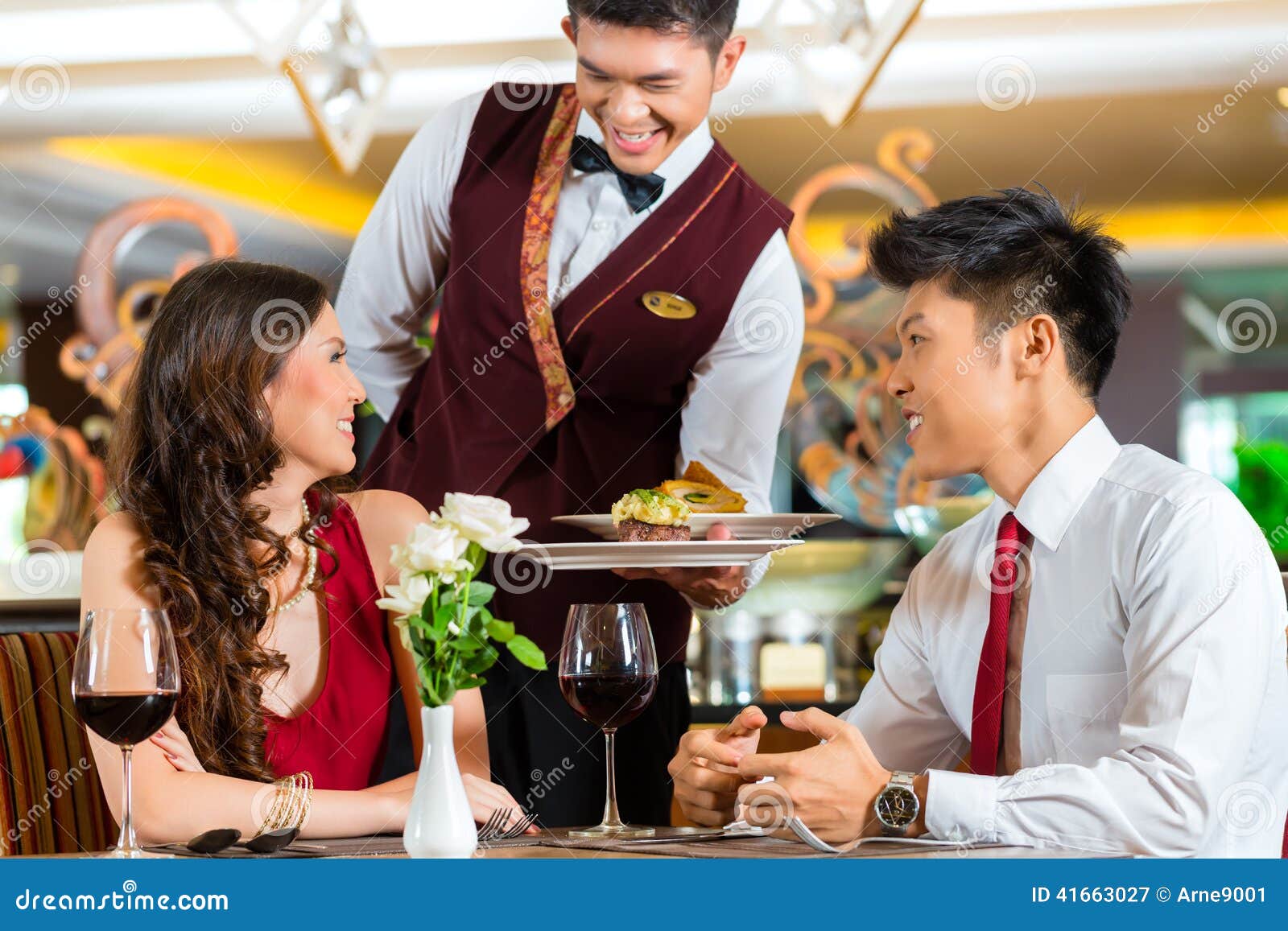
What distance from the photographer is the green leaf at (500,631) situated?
1.14 m

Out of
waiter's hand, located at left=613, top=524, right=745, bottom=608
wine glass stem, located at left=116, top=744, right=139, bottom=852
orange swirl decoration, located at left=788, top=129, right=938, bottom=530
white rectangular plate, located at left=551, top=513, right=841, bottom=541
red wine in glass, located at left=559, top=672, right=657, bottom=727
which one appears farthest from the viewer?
orange swirl decoration, located at left=788, top=129, right=938, bottom=530

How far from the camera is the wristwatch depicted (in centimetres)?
150

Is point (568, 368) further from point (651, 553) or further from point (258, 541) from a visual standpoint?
point (258, 541)

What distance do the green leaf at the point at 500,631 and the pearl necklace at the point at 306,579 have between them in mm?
870

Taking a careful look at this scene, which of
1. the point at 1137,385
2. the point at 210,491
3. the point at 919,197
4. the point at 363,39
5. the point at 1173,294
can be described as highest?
the point at 363,39

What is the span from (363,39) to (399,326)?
2.66 ft

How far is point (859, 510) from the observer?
128 inches

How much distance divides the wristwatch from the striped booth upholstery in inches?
42.1

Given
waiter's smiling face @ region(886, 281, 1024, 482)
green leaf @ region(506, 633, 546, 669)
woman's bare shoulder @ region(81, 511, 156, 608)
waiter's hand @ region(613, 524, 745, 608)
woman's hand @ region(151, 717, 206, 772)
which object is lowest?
woman's hand @ region(151, 717, 206, 772)

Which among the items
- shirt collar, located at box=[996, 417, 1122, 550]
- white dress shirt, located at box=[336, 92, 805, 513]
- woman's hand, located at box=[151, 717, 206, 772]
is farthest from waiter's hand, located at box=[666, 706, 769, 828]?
white dress shirt, located at box=[336, 92, 805, 513]

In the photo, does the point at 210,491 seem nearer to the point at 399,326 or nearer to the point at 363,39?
the point at 399,326

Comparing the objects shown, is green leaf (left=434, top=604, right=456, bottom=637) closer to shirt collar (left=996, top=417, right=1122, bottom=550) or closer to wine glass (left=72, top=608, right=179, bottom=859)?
wine glass (left=72, top=608, right=179, bottom=859)
